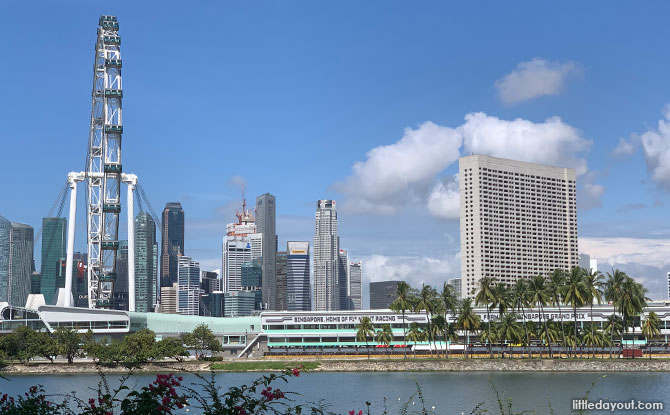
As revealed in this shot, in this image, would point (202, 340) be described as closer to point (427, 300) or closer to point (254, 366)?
point (254, 366)

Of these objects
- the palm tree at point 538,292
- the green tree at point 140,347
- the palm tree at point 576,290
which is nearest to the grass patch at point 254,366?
the green tree at point 140,347

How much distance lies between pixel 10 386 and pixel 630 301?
103m

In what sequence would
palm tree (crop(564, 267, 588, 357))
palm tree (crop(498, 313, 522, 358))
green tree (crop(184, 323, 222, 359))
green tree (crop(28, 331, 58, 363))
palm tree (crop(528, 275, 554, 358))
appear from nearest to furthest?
palm tree (crop(564, 267, 588, 357)) → palm tree (crop(528, 275, 554, 358)) → palm tree (crop(498, 313, 522, 358)) → green tree (crop(28, 331, 58, 363)) → green tree (crop(184, 323, 222, 359))

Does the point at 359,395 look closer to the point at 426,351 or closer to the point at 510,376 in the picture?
the point at 510,376

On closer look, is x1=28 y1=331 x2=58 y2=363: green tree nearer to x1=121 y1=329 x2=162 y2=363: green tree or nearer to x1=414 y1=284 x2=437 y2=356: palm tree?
x1=121 y1=329 x2=162 y2=363: green tree

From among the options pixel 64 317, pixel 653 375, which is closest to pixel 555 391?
pixel 653 375

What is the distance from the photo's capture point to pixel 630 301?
141250 millimetres

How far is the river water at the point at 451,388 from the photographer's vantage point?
82500 mm

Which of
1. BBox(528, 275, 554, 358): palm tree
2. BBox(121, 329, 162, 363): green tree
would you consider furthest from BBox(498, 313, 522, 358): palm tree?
BBox(121, 329, 162, 363): green tree

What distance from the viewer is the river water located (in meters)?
82.5

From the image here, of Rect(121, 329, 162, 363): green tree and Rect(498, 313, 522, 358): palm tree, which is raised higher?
Rect(498, 313, 522, 358): palm tree

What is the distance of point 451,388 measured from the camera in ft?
334

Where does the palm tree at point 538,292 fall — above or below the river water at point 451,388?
above

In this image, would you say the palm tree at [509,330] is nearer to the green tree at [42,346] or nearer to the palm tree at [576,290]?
the palm tree at [576,290]
